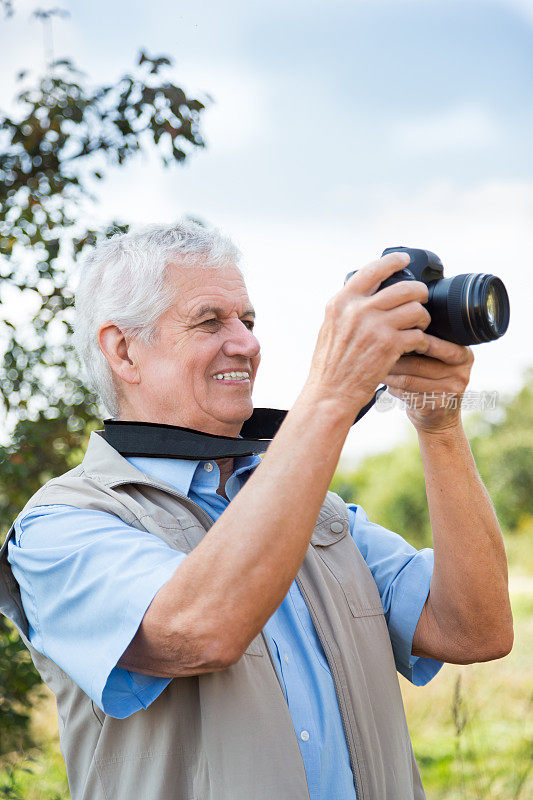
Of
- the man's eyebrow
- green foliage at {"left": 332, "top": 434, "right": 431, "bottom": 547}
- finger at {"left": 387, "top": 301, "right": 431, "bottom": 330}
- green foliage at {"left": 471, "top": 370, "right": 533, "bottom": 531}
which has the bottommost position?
green foliage at {"left": 332, "top": 434, "right": 431, "bottom": 547}

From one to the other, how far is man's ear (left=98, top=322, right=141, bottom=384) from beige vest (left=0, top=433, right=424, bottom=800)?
0.52 feet

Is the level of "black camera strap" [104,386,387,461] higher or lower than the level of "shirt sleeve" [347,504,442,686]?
higher

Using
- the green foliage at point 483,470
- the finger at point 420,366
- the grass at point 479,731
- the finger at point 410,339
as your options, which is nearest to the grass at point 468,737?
the grass at point 479,731

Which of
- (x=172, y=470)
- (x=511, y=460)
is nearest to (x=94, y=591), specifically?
(x=172, y=470)

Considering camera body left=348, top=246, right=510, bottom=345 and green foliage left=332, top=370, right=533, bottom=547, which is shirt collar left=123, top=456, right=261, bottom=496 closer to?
camera body left=348, top=246, right=510, bottom=345

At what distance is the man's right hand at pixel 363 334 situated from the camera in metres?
1.23

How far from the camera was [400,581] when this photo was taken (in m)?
1.75

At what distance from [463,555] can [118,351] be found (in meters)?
0.83

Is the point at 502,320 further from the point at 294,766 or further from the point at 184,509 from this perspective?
the point at 294,766

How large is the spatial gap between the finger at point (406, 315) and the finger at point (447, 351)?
0.26ft

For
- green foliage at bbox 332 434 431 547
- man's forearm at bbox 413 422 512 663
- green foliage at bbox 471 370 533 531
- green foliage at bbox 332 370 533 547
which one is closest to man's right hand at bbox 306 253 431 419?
man's forearm at bbox 413 422 512 663

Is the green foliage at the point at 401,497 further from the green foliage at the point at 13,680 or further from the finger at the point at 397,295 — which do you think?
the finger at the point at 397,295

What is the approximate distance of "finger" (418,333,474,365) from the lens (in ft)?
4.42

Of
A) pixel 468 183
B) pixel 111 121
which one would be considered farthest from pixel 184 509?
pixel 468 183
